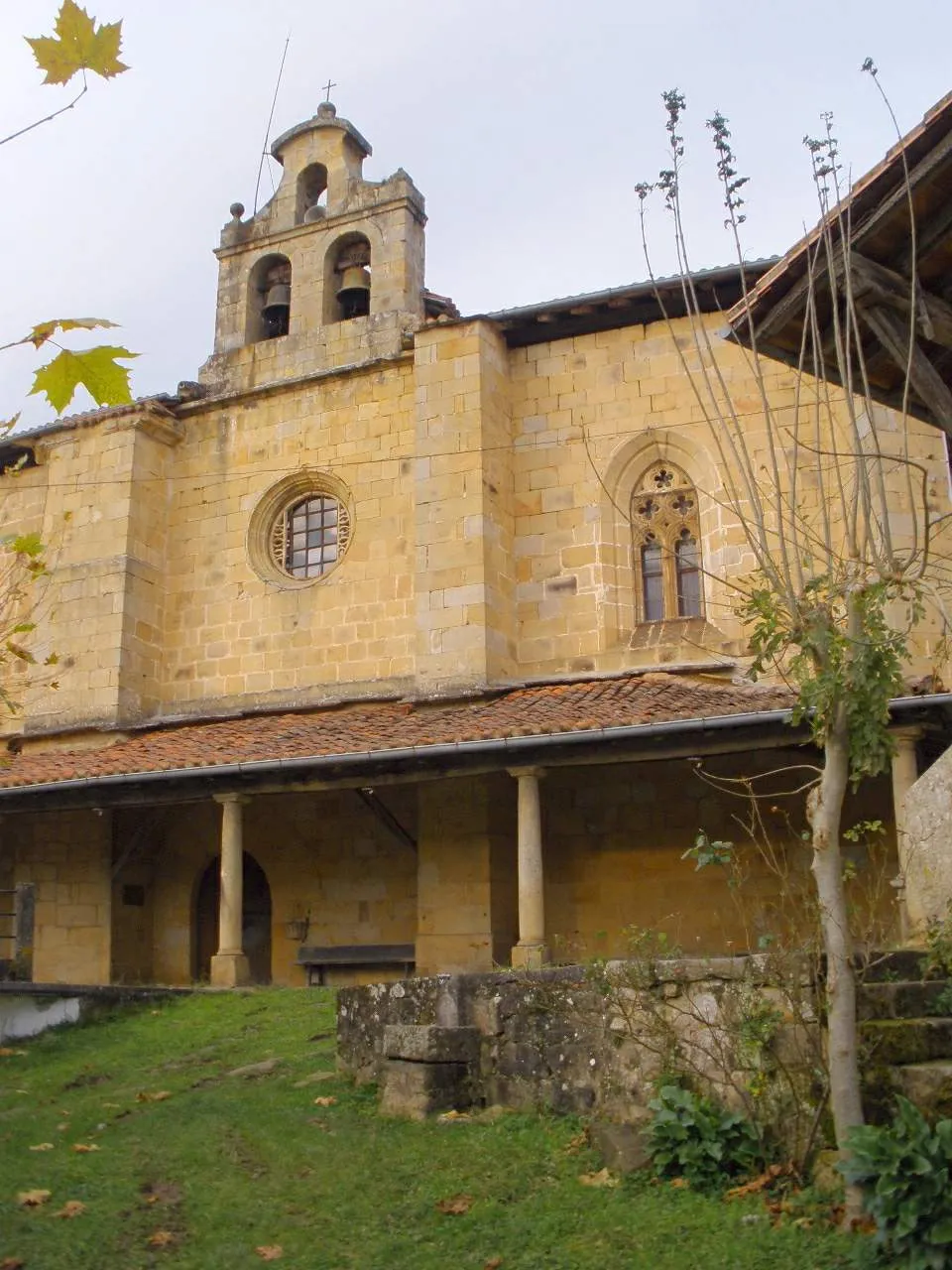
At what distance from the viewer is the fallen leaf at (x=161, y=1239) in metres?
5.82

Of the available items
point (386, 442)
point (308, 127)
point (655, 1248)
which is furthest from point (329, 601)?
point (655, 1248)

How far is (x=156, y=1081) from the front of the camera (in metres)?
8.96

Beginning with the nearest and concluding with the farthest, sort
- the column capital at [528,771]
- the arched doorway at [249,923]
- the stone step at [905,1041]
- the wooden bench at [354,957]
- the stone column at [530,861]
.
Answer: the stone step at [905,1041] < the stone column at [530,861] < the column capital at [528,771] < the wooden bench at [354,957] < the arched doorway at [249,923]

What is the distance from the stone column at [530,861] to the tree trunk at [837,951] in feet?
21.9

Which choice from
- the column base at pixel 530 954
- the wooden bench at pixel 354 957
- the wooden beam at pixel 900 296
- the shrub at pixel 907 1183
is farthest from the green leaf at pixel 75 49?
→ the wooden bench at pixel 354 957

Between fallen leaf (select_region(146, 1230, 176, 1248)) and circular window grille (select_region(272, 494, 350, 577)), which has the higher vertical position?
circular window grille (select_region(272, 494, 350, 577))

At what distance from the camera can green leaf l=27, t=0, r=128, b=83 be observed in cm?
310

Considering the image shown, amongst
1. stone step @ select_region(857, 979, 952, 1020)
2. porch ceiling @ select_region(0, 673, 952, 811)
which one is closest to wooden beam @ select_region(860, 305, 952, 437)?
porch ceiling @ select_region(0, 673, 952, 811)

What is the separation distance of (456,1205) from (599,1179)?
0.63 meters

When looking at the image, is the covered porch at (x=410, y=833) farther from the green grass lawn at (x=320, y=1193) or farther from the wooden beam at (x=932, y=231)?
the green grass lawn at (x=320, y=1193)

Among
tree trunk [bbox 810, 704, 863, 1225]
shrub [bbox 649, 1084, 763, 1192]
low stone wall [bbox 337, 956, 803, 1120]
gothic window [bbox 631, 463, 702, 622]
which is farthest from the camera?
gothic window [bbox 631, 463, 702, 622]

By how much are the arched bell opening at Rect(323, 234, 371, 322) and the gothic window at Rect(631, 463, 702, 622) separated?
4588 millimetres

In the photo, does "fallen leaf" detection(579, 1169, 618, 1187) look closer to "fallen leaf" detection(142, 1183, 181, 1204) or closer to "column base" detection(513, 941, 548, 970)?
"fallen leaf" detection(142, 1183, 181, 1204)

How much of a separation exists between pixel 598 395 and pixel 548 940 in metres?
5.88
